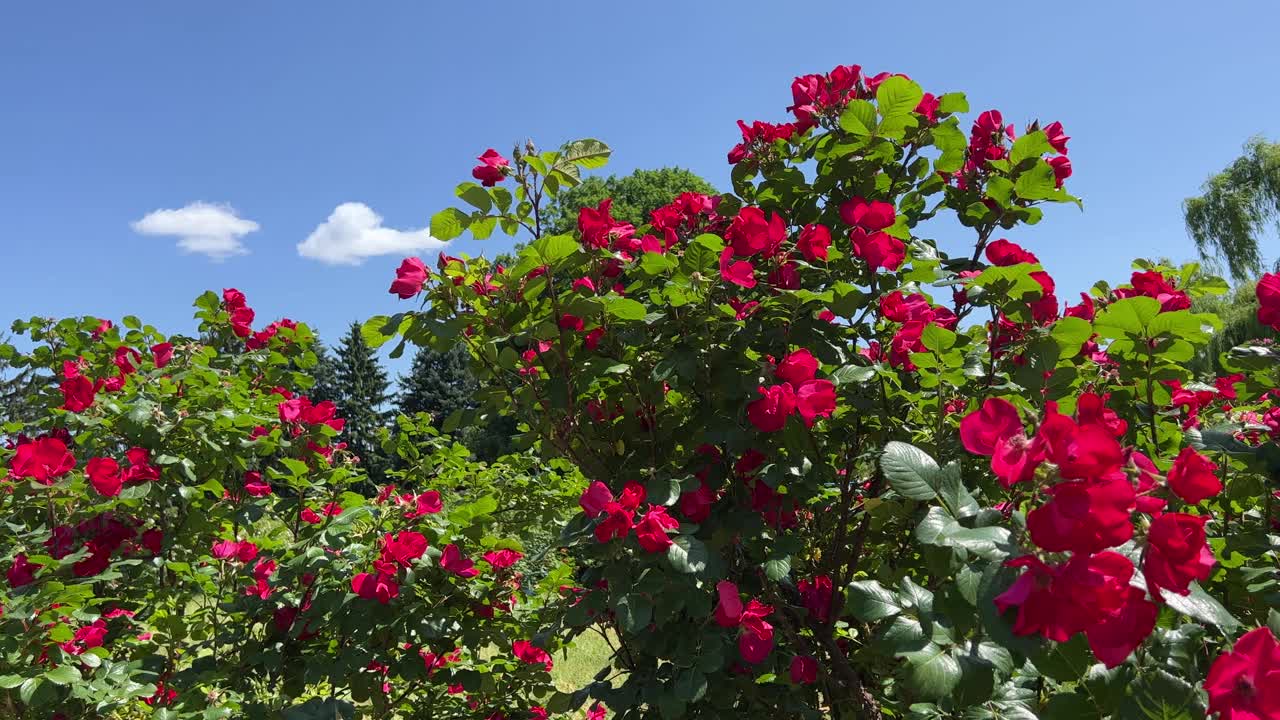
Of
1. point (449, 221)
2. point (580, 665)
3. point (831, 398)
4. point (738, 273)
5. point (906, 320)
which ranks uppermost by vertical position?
point (449, 221)

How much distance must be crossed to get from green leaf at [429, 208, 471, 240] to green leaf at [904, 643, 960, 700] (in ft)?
4.10

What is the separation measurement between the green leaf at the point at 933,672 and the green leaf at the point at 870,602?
0.25 feet

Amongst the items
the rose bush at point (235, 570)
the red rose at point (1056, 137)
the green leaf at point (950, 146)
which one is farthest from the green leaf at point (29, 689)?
the red rose at point (1056, 137)

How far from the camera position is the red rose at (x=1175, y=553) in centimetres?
81

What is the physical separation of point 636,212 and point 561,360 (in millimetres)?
20047

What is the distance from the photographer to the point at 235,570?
8.54 feet

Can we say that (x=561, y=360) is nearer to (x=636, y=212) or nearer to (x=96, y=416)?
(x=96, y=416)

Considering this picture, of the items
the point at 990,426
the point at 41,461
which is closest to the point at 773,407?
the point at 990,426

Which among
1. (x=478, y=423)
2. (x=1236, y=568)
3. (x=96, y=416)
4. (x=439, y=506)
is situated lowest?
(x=1236, y=568)

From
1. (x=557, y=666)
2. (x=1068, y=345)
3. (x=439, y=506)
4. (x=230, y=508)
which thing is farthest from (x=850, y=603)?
(x=557, y=666)

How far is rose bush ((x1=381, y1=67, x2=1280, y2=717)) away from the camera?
3.85 feet

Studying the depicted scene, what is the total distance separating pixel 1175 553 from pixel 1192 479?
0.31 feet

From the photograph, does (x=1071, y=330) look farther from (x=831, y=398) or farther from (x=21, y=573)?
(x=21, y=573)

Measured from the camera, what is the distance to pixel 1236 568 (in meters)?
1.51
